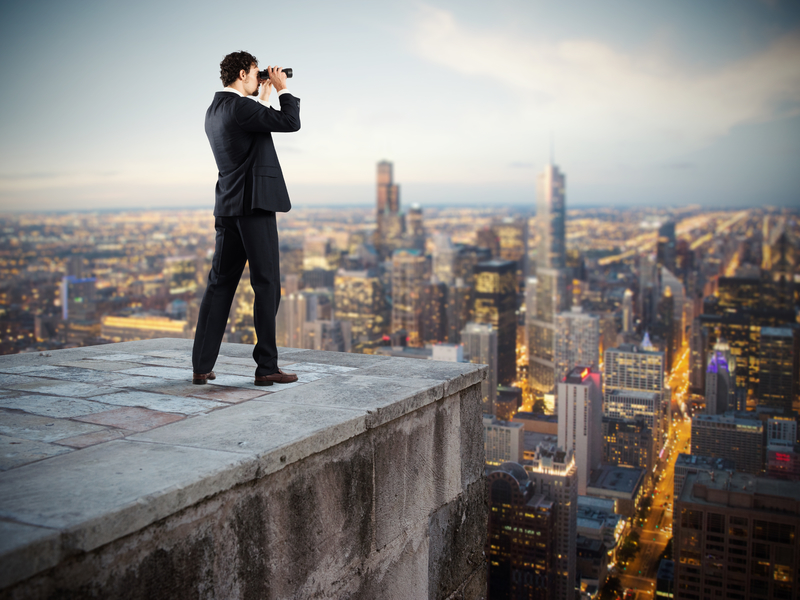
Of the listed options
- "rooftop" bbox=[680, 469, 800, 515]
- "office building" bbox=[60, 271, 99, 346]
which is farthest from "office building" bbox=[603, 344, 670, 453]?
"office building" bbox=[60, 271, 99, 346]

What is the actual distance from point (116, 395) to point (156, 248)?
1128 inches

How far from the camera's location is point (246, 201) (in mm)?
1861

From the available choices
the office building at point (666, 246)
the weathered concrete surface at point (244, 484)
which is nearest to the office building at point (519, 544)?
the weathered concrete surface at point (244, 484)

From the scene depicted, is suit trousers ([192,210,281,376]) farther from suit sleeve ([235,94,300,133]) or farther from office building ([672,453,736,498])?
office building ([672,453,736,498])

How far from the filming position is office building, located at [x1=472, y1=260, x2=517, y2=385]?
110 feet

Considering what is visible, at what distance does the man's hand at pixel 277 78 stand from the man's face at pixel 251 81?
45 mm

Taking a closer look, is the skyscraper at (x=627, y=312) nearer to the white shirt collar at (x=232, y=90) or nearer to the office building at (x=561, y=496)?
A: the office building at (x=561, y=496)

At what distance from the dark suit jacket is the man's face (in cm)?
7

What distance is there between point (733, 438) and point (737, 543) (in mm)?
7150

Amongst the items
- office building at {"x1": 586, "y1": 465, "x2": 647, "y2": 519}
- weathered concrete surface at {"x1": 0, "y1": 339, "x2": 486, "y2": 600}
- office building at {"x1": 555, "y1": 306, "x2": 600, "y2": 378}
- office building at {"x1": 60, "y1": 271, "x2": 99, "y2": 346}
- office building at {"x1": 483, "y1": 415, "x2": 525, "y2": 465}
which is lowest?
office building at {"x1": 586, "y1": 465, "x2": 647, "y2": 519}

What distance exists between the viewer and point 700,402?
2341cm

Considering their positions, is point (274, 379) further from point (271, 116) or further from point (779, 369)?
point (779, 369)

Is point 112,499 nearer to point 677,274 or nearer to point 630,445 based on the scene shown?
point 630,445

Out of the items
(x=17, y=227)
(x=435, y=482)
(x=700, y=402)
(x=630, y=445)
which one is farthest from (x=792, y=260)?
(x=435, y=482)
